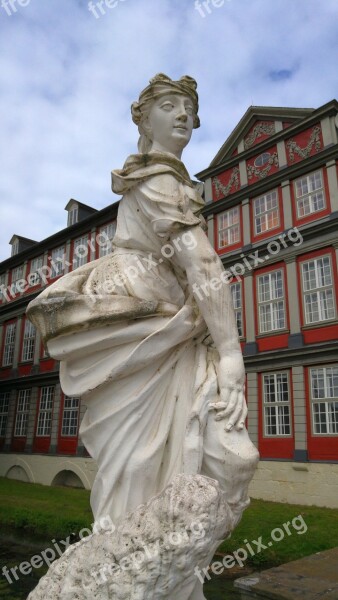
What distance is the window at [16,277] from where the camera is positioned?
2828cm

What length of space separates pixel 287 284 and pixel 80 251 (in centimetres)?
1131

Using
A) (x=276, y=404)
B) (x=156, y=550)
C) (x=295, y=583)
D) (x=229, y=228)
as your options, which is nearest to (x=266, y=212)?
(x=229, y=228)

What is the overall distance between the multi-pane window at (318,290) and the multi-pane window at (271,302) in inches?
35.0

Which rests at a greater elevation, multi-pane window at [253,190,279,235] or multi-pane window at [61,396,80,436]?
multi-pane window at [253,190,279,235]

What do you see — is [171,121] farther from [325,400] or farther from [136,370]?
[325,400]

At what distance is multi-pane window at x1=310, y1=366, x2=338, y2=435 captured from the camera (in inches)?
583

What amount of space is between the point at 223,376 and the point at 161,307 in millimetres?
385

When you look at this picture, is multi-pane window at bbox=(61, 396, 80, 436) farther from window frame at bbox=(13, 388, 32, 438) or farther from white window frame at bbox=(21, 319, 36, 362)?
white window frame at bbox=(21, 319, 36, 362)

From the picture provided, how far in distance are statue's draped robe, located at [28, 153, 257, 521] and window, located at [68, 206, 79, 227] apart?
26059 millimetres

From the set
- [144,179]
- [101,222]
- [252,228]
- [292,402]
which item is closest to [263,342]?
[292,402]

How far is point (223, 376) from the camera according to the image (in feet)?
6.70

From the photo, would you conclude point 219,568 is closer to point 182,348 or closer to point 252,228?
point 182,348

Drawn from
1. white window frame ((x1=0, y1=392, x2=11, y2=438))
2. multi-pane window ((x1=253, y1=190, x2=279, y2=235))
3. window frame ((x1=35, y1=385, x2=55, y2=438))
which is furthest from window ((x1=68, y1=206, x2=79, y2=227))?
multi-pane window ((x1=253, y1=190, x2=279, y2=235))

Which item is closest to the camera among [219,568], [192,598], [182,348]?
[192,598]
